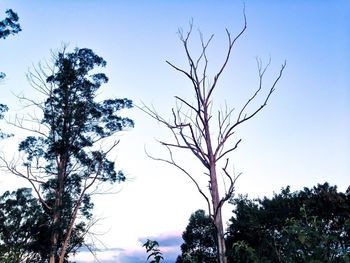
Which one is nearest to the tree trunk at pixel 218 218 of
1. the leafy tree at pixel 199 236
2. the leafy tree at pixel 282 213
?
the leafy tree at pixel 282 213

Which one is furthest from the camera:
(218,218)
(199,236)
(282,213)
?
(199,236)

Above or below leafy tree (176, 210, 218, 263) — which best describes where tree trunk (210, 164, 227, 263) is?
below

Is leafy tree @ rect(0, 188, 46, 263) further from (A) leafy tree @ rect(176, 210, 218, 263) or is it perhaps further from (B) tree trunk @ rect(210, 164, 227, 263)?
(B) tree trunk @ rect(210, 164, 227, 263)

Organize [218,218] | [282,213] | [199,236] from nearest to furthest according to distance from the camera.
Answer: [218,218]
[282,213]
[199,236]

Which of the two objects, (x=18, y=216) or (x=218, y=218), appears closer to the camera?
(x=218, y=218)

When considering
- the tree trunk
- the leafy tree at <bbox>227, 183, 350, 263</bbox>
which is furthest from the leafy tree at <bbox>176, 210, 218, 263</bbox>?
the tree trunk

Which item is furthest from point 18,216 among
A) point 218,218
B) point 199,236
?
point 218,218

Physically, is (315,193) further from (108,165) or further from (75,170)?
(75,170)

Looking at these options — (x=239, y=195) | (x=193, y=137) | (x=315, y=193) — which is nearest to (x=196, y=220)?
(x=239, y=195)

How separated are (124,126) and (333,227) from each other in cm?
1460

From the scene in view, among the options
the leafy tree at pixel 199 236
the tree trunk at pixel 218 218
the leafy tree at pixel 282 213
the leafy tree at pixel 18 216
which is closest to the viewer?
the tree trunk at pixel 218 218

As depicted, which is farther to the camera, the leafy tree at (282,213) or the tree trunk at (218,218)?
the leafy tree at (282,213)

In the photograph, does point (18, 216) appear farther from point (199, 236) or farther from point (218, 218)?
point (218, 218)

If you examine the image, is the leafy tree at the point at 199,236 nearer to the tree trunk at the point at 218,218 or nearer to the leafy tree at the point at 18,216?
the leafy tree at the point at 18,216
